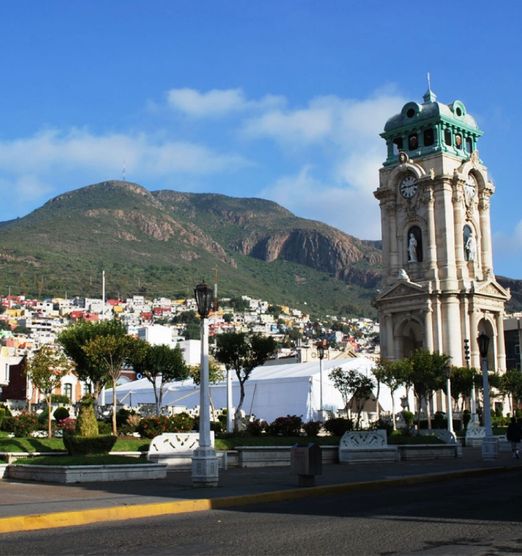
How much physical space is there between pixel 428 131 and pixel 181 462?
56.0 metres

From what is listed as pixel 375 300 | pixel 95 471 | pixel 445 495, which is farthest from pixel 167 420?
pixel 375 300

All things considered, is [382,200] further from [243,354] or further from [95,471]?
[95,471]

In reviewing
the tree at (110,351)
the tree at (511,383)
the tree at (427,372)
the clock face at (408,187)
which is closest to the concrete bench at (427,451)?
the tree at (427,372)

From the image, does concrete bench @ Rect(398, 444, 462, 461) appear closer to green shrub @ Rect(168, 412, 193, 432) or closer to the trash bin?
green shrub @ Rect(168, 412, 193, 432)

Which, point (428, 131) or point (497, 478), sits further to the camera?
point (428, 131)

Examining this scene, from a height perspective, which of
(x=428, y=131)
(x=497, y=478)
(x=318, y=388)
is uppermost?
(x=428, y=131)

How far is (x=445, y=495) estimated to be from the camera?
62.2 feet

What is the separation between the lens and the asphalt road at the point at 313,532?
11102 mm

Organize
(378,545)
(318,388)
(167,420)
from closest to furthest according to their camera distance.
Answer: (378,545), (167,420), (318,388)

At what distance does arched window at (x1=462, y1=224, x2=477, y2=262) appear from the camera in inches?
2970

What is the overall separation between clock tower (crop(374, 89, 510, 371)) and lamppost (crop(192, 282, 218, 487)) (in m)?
51.7

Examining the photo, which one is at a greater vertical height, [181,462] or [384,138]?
[384,138]

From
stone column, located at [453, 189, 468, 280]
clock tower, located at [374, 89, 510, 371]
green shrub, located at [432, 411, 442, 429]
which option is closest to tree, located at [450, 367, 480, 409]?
green shrub, located at [432, 411, 442, 429]

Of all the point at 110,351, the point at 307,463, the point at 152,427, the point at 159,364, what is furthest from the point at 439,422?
the point at 307,463
